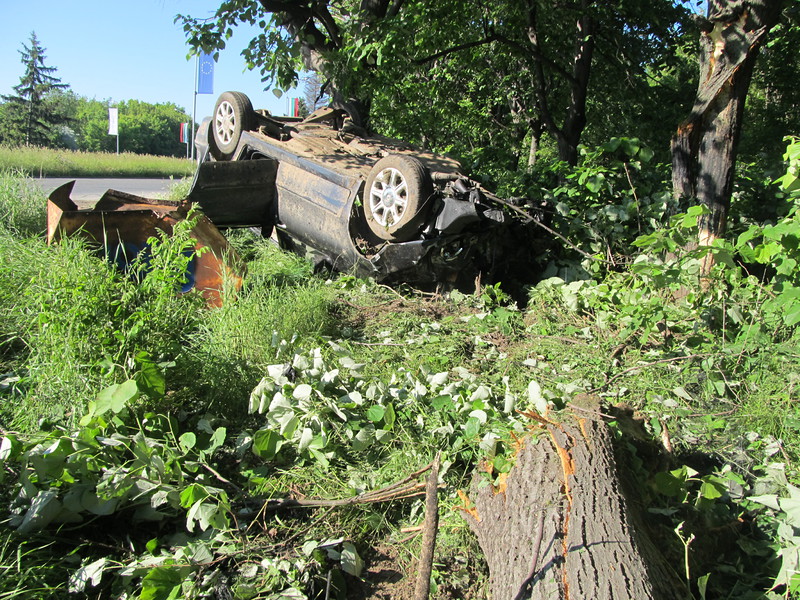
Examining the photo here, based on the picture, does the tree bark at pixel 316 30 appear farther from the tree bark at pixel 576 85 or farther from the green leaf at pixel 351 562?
the green leaf at pixel 351 562

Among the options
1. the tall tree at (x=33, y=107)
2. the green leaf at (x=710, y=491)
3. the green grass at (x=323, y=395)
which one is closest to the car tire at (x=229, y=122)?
the green grass at (x=323, y=395)

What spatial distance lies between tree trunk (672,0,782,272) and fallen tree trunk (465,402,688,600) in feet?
10.7

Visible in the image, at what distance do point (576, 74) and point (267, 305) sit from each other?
22.3ft

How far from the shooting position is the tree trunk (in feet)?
16.8

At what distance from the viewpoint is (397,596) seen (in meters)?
2.60

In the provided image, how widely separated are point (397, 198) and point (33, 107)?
53.3 meters

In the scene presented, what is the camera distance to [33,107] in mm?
47812

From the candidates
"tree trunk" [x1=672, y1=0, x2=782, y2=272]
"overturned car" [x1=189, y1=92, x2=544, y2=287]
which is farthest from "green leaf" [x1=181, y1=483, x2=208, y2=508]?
"tree trunk" [x1=672, y1=0, x2=782, y2=272]

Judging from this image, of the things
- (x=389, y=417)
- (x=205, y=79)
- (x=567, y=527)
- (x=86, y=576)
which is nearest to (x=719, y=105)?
(x=389, y=417)

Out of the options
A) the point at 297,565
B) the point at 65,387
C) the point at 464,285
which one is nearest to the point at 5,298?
the point at 65,387

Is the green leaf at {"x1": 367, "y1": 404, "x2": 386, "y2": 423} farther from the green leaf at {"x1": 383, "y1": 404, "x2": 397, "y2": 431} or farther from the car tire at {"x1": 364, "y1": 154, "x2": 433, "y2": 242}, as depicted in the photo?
the car tire at {"x1": 364, "y1": 154, "x2": 433, "y2": 242}

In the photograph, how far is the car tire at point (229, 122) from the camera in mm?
7316

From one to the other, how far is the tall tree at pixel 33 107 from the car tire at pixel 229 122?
43.7 meters

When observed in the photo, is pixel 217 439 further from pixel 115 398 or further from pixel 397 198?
pixel 397 198
